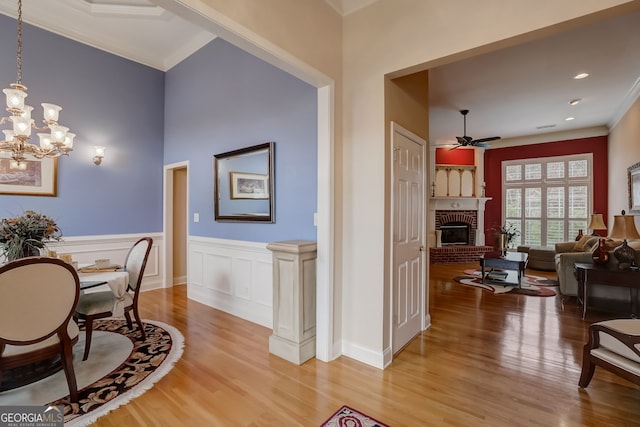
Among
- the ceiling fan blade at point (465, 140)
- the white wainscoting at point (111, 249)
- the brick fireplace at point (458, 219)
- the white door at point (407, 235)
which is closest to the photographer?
the white door at point (407, 235)

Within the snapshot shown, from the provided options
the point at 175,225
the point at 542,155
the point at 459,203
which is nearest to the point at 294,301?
the point at 175,225

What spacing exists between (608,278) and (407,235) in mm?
2737

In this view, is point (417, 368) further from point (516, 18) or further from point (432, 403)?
point (516, 18)

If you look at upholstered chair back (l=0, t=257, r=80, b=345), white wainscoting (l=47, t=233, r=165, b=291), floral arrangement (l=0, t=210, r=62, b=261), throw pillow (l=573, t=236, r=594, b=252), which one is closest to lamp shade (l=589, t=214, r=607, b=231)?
throw pillow (l=573, t=236, r=594, b=252)

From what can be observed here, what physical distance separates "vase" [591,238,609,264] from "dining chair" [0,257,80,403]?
5.55 m

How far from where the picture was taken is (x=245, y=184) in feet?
12.3

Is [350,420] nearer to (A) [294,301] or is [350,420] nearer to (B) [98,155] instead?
(A) [294,301]

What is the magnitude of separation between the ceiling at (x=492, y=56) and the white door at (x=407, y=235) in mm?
1437

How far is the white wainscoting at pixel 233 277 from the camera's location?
139 inches

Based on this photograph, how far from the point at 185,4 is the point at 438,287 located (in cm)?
526

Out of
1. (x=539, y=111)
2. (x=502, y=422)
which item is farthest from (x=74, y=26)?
(x=539, y=111)

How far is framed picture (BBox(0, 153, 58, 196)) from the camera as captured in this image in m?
3.73

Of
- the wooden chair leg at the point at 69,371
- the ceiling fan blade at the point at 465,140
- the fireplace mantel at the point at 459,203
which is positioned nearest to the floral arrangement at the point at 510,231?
the fireplace mantel at the point at 459,203

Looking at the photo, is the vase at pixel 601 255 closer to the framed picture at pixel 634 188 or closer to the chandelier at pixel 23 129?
the framed picture at pixel 634 188
